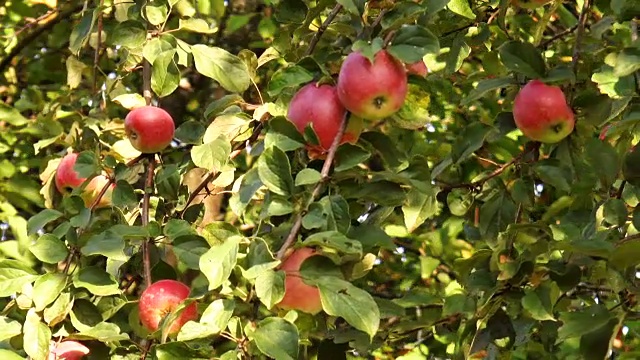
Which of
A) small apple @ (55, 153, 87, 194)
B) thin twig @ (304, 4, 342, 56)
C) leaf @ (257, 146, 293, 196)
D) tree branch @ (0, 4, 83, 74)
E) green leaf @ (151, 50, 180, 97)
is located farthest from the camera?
tree branch @ (0, 4, 83, 74)

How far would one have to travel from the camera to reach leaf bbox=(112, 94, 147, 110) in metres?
1.77

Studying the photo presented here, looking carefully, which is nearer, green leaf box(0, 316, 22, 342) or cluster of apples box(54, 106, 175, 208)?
green leaf box(0, 316, 22, 342)

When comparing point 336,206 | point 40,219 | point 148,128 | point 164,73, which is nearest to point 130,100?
point 148,128

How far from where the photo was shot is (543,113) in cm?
141

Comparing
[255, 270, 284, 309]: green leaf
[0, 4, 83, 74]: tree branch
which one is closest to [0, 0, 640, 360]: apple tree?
[255, 270, 284, 309]: green leaf

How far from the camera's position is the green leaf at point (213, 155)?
144 centimetres

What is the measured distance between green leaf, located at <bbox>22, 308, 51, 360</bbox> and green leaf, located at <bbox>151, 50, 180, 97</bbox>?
433 millimetres

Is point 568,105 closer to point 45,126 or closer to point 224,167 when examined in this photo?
point 224,167

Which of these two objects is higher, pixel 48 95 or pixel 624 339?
pixel 48 95

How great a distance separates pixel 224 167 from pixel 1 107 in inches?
59.3

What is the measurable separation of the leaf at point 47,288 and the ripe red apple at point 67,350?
0.20ft

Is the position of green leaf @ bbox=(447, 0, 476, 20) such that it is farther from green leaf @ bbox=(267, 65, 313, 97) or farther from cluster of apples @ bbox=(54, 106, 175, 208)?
cluster of apples @ bbox=(54, 106, 175, 208)

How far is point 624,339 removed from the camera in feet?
8.55

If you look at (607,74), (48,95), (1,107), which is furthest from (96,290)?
(48,95)
